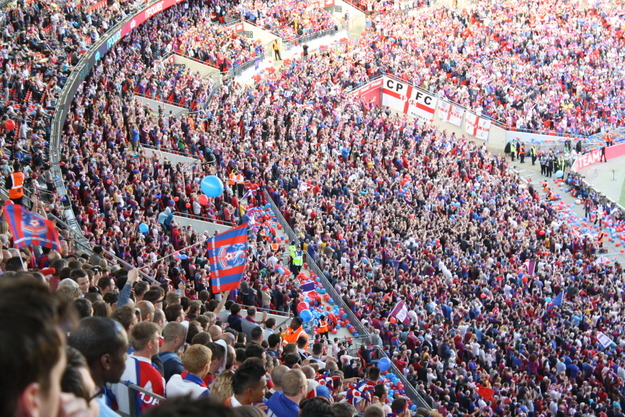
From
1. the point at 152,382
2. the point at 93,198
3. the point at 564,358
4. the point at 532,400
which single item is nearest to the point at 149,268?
the point at 93,198

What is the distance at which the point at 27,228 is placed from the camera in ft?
35.9

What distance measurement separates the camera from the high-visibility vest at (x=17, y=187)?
1642 centimetres

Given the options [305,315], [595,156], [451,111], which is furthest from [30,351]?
[451,111]

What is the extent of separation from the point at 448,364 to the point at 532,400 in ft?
6.46

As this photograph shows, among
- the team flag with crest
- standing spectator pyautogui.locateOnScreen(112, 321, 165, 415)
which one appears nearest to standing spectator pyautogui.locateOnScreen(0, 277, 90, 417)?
standing spectator pyautogui.locateOnScreen(112, 321, 165, 415)

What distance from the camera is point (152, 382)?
6.07 metres

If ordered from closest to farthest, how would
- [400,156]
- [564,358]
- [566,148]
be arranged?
[564,358] < [400,156] < [566,148]

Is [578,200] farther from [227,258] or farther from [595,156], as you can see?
[227,258]

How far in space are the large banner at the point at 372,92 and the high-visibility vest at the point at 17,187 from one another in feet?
80.8

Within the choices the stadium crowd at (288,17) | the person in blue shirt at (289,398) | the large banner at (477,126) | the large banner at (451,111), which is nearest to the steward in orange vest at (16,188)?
the person in blue shirt at (289,398)

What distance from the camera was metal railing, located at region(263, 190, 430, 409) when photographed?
698 inches

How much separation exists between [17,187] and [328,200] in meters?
11.7

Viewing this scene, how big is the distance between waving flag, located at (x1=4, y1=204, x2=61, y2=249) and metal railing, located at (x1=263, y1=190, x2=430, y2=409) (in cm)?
913

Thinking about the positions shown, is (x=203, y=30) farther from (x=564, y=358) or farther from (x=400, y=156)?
(x=564, y=358)
